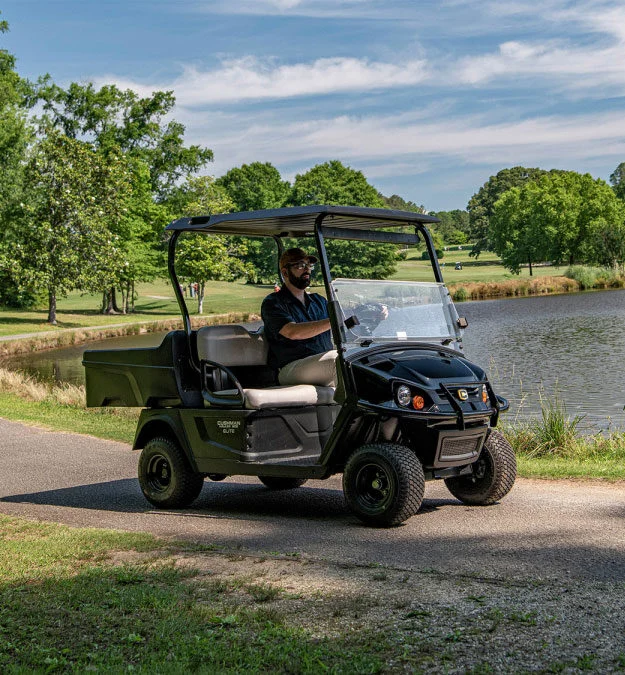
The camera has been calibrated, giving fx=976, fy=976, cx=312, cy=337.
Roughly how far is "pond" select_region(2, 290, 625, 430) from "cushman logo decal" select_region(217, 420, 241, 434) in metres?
7.87

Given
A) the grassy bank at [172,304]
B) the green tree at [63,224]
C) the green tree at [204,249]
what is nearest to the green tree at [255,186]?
the grassy bank at [172,304]

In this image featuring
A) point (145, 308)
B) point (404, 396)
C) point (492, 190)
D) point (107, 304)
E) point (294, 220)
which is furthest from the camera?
point (492, 190)

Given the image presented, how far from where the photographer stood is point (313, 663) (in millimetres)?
4277

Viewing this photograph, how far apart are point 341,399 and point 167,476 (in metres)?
2.07

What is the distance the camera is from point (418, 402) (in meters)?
6.98

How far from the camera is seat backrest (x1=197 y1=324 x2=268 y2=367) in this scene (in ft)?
27.6

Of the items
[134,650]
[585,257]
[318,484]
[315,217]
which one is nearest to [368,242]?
[315,217]

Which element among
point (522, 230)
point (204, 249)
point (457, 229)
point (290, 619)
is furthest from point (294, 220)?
point (457, 229)

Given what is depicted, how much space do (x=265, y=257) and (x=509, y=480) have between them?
3.55 meters

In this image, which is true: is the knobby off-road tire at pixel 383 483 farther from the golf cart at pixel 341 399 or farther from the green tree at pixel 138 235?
the green tree at pixel 138 235

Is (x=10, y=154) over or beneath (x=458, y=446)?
over

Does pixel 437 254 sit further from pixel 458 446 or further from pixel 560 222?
pixel 560 222

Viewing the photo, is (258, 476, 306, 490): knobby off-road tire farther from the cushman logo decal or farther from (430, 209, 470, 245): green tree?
(430, 209, 470, 245): green tree

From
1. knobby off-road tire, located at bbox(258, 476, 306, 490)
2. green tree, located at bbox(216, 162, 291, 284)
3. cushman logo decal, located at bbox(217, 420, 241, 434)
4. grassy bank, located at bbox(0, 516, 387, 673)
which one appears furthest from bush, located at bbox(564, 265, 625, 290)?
grassy bank, located at bbox(0, 516, 387, 673)
